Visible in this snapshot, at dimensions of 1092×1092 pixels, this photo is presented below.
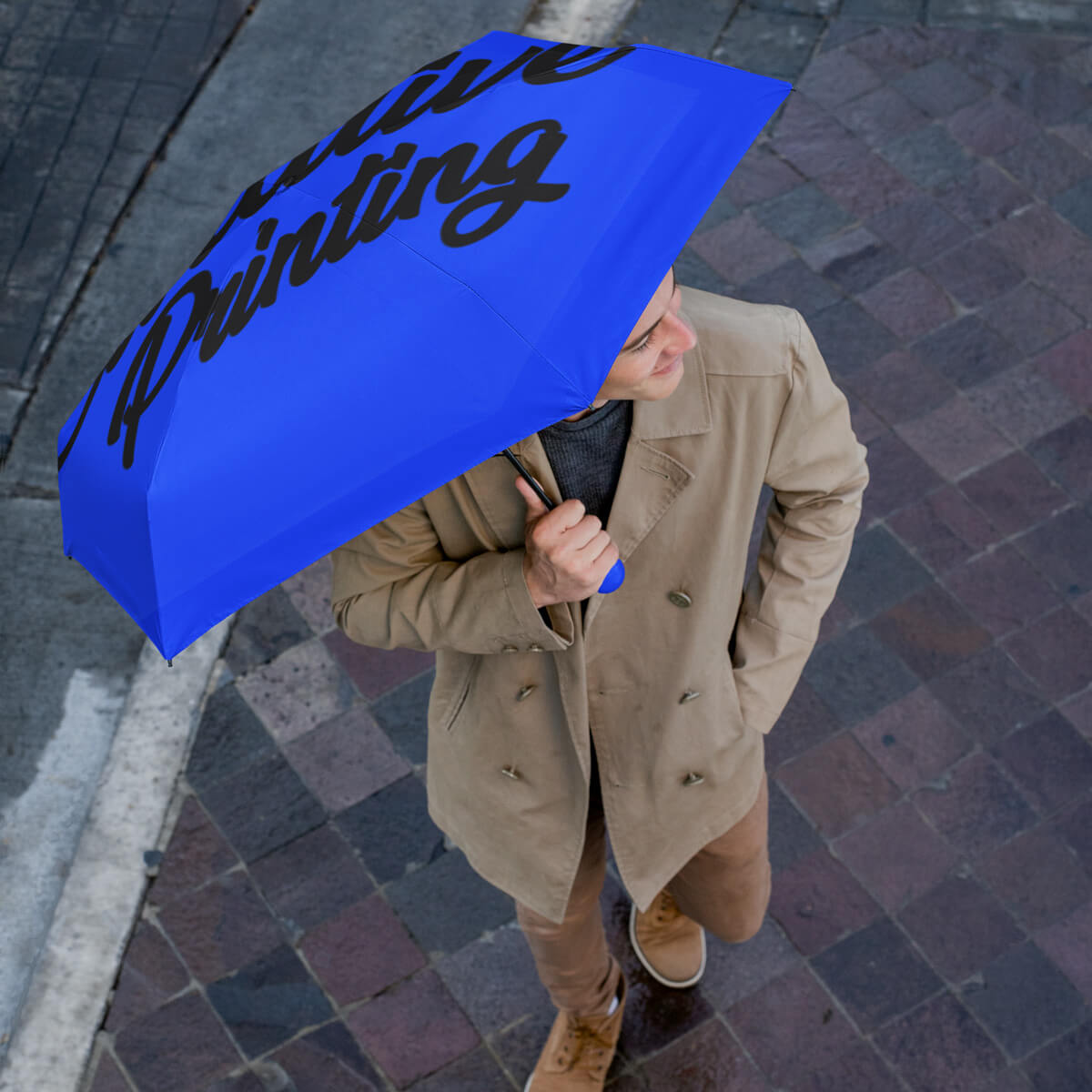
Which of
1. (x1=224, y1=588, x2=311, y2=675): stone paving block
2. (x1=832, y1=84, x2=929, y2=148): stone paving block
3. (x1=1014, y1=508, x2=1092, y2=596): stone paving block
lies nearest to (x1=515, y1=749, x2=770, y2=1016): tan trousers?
(x1=224, y1=588, x2=311, y2=675): stone paving block

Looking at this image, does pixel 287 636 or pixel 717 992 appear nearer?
pixel 717 992

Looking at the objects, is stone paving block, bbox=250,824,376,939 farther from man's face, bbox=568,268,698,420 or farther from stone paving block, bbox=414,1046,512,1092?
man's face, bbox=568,268,698,420

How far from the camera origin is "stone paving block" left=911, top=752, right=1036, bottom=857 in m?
4.02

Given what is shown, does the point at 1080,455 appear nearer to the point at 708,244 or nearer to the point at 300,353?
the point at 708,244

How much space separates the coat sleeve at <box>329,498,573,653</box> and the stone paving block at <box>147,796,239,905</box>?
175 centimetres

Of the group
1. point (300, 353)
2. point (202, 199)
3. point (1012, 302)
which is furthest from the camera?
point (202, 199)

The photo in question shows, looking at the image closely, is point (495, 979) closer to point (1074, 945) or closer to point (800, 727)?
point (800, 727)

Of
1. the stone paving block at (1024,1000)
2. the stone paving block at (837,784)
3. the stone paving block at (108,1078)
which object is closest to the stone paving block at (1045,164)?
the stone paving block at (837,784)

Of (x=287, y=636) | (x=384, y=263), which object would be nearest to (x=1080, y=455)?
(x=287, y=636)

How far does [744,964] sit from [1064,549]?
5.94ft

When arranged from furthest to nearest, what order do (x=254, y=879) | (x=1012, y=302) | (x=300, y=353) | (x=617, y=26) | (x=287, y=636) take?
(x=617, y=26) → (x=1012, y=302) → (x=287, y=636) → (x=254, y=879) → (x=300, y=353)

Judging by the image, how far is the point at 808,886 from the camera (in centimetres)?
397

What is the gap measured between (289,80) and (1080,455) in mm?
3930

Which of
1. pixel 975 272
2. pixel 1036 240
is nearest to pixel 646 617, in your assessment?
pixel 975 272
